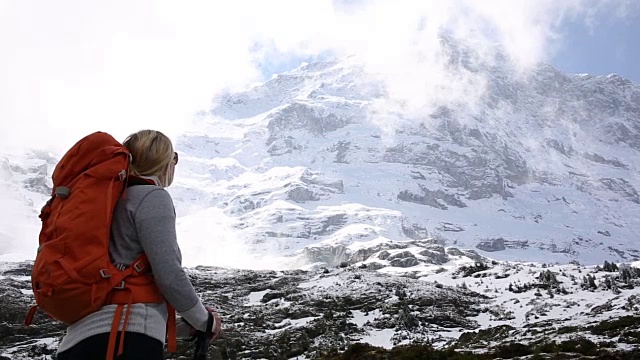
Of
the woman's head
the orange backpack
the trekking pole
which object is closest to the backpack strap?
the orange backpack

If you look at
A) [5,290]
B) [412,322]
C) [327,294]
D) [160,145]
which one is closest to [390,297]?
[327,294]

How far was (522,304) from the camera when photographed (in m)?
37.9

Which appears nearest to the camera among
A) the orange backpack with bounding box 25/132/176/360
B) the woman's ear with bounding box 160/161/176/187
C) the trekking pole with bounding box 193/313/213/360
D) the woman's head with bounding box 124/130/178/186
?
the orange backpack with bounding box 25/132/176/360

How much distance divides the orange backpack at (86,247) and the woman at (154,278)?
0.06m

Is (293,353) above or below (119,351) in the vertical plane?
below

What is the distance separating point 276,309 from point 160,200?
39.8m

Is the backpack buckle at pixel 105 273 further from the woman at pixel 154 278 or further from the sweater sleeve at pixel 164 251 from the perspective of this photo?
the sweater sleeve at pixel 164 251

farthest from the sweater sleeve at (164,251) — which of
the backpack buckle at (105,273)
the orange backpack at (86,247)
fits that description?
the backpack buckle at (105,273)

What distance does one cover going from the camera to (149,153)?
11.1ft

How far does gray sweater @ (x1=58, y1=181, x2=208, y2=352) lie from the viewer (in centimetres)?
293

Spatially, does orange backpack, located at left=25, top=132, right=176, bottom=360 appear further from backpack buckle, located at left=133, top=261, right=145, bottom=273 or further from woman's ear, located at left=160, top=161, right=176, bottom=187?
woman's ear, located at left=160, top=161, right=176, bottom=187

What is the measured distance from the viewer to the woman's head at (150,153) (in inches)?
134

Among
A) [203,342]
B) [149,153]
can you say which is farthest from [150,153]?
[203,342]

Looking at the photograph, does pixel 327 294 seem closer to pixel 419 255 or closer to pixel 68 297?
pixel 68 297
